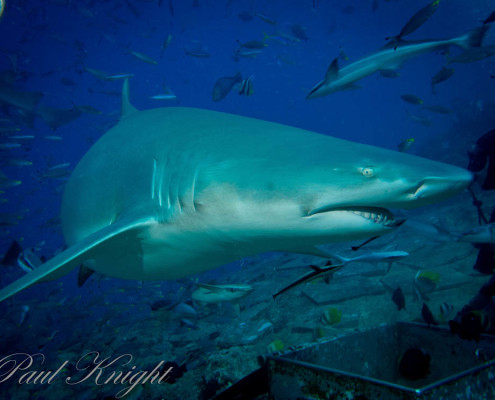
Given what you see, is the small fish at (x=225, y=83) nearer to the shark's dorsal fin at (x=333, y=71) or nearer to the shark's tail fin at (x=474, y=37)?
the shark's dorsal fin at (x=333, y=71)

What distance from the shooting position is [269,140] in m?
2.32

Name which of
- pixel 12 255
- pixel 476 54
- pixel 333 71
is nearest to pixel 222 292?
pixel 333 71

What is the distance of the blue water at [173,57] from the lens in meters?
18.3

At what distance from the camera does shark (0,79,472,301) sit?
1.70 metres

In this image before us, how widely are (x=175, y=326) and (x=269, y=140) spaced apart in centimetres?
723

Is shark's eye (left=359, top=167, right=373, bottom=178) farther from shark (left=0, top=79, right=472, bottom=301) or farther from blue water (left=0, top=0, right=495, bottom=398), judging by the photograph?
blue water (left=0, top=0, right=495, bottom=398)

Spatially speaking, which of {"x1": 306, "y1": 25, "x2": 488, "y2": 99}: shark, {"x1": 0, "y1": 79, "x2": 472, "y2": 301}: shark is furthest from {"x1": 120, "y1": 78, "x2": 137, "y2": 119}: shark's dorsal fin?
{"x1": 306, "y1": 25, "x2": 488, "y2": 99}: shark

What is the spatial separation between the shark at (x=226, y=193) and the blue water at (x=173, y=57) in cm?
326

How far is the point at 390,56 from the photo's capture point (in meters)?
3.50

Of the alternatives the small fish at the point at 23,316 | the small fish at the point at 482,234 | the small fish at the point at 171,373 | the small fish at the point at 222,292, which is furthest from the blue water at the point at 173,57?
the small fish at the point at 222,292

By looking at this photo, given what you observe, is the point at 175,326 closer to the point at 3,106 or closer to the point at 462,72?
the point at 3,106

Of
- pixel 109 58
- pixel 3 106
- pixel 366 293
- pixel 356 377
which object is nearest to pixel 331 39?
pixel 109 58

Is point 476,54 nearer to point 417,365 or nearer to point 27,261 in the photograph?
point 417,365

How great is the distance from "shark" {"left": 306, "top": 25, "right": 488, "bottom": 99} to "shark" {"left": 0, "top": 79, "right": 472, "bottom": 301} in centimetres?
148
